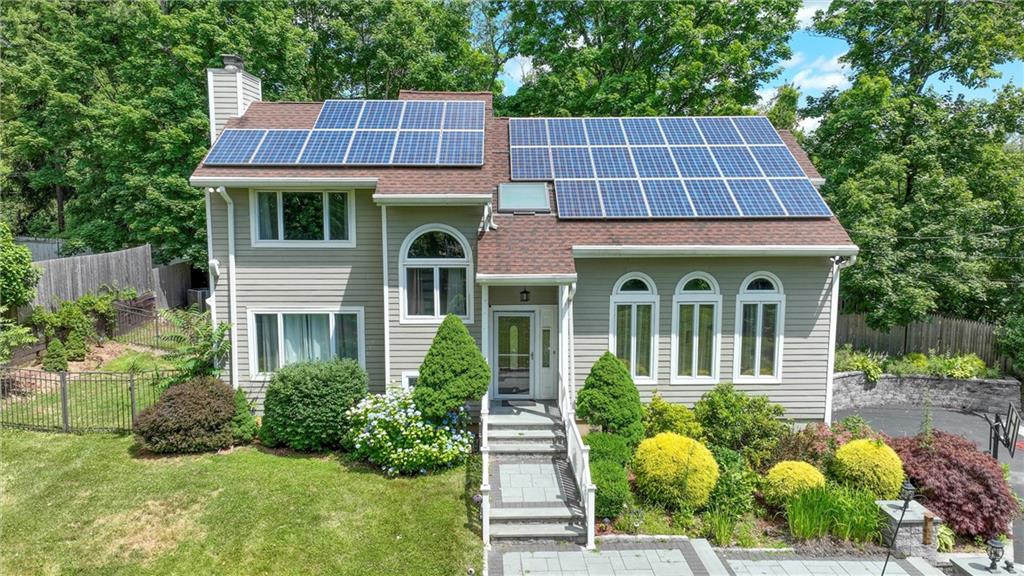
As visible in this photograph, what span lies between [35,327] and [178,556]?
463 inches

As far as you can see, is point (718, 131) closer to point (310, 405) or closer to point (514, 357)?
point (514, 357)

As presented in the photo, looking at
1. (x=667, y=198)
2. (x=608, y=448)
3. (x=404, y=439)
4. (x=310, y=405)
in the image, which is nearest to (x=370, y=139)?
(x=310, y=405)

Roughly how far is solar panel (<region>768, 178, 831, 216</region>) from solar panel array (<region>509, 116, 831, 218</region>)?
0.07 feet

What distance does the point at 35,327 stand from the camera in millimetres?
15531

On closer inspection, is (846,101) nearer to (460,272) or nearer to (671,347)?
(671,347)

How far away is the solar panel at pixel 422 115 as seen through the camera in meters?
13.3

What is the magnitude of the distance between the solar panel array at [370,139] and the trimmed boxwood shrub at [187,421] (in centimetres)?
455

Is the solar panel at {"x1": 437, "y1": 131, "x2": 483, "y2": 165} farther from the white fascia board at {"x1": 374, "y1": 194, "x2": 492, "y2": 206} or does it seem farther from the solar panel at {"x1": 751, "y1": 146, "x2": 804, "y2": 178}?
the solar panel at {"x1": 751, "y1": 146, "x2": 804, "y2": 178}

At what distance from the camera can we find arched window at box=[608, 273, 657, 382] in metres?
11.9

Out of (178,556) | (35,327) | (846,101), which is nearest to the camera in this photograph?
(178,556)

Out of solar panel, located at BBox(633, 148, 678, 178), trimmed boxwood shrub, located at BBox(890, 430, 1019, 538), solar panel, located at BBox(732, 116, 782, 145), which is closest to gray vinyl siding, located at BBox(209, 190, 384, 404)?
solar panel, located at BBox(633, 148, 678, 178)

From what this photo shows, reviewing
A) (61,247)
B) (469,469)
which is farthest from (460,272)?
(61,247)

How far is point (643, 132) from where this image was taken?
15047 mm

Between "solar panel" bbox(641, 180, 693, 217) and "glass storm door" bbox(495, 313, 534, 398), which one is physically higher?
"solar panel" bbox(641, 180, 693, 217)
